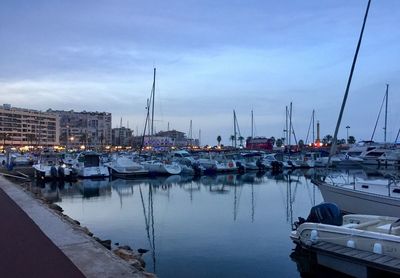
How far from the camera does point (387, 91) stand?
80688mm

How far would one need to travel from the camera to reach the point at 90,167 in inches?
2025

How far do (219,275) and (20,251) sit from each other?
6.52 m

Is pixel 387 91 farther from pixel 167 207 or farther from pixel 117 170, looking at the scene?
pixel 167 207

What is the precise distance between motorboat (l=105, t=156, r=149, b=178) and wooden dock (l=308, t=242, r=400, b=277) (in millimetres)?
40844

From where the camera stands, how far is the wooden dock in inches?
437

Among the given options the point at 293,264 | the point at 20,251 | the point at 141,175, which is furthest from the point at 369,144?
the point at 20,251

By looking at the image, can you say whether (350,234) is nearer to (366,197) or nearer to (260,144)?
(366,197)

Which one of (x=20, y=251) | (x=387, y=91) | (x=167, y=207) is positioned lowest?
(x=167, y=207)

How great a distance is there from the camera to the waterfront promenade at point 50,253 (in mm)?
7664

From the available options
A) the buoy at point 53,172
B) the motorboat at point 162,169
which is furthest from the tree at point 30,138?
the buoy at point 53,172

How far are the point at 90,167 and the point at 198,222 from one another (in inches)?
1242

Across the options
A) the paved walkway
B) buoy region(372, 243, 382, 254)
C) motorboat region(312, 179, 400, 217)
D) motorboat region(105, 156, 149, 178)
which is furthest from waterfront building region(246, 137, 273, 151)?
the paved walkway

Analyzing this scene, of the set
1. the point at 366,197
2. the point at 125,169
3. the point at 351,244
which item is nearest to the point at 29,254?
the point at 351,244

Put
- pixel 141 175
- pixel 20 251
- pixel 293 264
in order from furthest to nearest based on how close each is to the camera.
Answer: pixel 141 175, pixel 293 264, pixel 20 251
